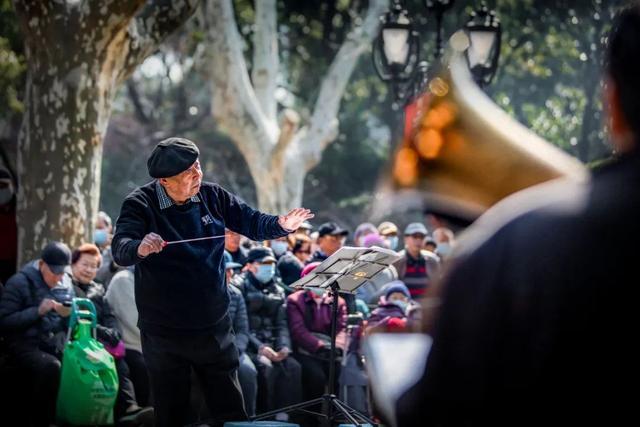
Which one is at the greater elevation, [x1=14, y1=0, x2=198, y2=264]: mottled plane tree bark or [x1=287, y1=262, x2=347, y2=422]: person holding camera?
[x1=14, y1=0, x2=198, y2=264]: mottled plane tree bark

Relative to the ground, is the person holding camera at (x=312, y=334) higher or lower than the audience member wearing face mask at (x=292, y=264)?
lower

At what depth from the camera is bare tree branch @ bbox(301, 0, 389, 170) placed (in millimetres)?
23562

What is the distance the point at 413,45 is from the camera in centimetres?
1430

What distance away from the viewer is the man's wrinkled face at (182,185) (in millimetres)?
6156

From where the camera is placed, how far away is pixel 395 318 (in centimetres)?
1013

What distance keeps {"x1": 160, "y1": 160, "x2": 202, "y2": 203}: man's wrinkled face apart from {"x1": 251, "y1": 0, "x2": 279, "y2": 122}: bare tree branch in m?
17.1

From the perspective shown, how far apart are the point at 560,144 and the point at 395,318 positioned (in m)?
28.3

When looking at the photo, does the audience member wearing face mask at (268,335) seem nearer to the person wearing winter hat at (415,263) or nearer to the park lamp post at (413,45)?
the person wearing winter hat at (415,263)

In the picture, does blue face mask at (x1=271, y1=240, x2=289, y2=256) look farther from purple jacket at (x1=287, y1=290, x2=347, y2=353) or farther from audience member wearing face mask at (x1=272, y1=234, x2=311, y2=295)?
purple jacket at (x1=287, y1=290, x2=347, y2=353)

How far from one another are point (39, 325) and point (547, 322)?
798 centimetres

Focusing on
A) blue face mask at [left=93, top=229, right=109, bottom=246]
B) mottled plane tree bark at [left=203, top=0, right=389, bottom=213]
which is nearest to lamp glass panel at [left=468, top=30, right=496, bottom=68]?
blue face mask at [left=93, top=229, right=109, bottom=246]

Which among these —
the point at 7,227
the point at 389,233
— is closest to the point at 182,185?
the point at 7,227

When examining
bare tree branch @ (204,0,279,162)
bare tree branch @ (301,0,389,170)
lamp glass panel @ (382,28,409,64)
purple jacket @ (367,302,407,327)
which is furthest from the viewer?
bare tree branch @ (301,0,389,170)

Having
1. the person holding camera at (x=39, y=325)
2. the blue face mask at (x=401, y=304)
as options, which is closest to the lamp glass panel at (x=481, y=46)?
the blue face mask at (x=401, y=304)
